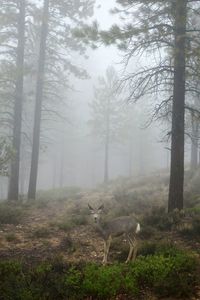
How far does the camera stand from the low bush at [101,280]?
686 centimetres

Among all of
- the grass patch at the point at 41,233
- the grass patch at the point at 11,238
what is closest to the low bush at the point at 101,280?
the grass patch at the point at 11,238

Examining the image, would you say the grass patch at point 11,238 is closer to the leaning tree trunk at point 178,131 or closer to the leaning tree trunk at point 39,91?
the leaning tree trunk at point 178,131

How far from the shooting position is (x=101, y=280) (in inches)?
284

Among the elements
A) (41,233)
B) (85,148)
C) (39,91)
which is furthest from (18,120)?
(85,148)

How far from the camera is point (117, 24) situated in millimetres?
12844

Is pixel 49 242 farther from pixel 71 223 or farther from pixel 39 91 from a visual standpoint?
pixel 39 91

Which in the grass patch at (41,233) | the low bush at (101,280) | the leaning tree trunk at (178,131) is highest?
the leaning tree trunk at (178,131)

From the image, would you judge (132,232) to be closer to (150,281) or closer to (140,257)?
(140,257)

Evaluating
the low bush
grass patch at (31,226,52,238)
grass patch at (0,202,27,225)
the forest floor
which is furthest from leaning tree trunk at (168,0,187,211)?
grass patch at (0,202,27,225)

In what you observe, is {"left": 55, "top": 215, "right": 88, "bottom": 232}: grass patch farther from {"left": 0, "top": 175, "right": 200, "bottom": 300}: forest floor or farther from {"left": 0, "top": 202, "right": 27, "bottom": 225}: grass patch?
{"left": 0, "top": 202, "right": 27, "bottom": 225}: grass patch

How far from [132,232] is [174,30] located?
7575mm

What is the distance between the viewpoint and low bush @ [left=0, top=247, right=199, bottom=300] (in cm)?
686

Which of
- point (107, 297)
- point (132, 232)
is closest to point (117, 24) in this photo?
point (132, 232)

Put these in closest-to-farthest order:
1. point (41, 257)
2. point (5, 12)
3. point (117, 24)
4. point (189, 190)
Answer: point (41, 257)
point (117, 24)
point (189, 190)
point (5, 12)
